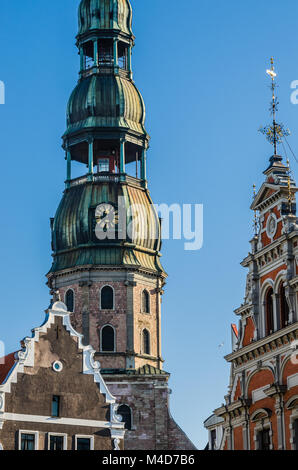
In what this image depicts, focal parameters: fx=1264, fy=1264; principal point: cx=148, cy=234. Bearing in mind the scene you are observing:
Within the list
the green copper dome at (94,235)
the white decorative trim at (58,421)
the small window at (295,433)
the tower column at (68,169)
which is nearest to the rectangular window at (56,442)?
the white decorative trim at (58,421)

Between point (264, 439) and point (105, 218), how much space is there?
29793mm

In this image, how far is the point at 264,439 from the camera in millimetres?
47812

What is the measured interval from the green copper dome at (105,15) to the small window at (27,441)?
3313cm

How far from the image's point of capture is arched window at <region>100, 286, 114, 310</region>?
7450 centimetres

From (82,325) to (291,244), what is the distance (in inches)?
1104

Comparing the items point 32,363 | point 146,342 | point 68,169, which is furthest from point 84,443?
point 68,169

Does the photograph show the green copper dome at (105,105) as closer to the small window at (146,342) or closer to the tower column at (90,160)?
the tower column at (90,160)

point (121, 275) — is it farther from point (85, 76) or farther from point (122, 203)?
point (85, 76)

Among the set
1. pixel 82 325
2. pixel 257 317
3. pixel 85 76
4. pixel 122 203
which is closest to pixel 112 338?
pixel 82 325

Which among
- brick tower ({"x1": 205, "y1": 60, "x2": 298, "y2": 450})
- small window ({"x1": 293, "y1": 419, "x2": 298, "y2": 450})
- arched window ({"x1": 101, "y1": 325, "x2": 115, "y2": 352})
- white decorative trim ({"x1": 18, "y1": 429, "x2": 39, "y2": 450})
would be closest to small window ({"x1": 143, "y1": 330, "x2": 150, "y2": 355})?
arched window ({"x1": 101, "y1": 325, "x2": 115, "y2": 352})

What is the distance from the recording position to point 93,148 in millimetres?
78750

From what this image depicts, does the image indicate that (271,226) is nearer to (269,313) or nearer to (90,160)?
(269,313)

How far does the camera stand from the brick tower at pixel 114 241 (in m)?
72.8

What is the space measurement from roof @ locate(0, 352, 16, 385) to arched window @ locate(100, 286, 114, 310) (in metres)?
16.5
